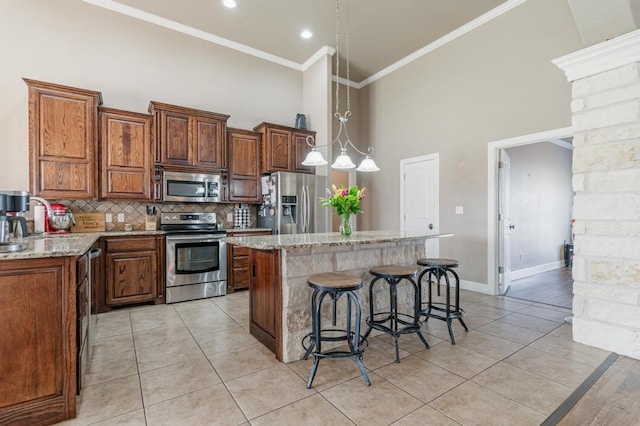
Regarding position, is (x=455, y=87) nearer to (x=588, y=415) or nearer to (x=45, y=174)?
(x=588, y=415)

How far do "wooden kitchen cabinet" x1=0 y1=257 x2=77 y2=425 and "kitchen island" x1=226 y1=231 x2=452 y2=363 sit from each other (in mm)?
1080

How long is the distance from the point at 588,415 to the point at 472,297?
2547mm

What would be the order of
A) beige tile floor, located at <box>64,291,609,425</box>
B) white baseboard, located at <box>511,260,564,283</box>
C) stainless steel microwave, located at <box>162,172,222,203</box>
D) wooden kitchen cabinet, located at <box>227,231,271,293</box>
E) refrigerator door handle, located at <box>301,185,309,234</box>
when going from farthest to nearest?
white baseboard, located at <box>511,260,564,283</box> → refrigerator door handle, located at <box>301,185,309,234</box> → wooden kitchen cabinet, located at <box>227,231,271,293</box> → stainless steel microwave, located at <box>162,172,222,203</box> → beige tile floor, located at <box>64,291,609,425</box>

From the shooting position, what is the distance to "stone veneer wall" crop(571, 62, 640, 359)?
2535 millimetres

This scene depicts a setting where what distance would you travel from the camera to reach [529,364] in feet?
7.78

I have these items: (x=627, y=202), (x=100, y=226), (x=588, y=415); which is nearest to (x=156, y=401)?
(x=588, y=415)

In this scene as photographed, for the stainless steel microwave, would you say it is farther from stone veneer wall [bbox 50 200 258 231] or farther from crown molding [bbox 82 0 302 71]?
crown molding [bbox 82 0 302 71]

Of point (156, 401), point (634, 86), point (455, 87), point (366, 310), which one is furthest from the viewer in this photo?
point (455, 87)

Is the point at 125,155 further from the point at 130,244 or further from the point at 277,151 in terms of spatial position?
the point at 277,151

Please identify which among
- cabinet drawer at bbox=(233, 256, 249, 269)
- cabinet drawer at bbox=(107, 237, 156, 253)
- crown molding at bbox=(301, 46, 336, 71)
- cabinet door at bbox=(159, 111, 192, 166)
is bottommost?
cabinet drawer at bbox=(233, 256, 249, 269)

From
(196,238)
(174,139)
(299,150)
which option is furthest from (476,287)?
(174,139)

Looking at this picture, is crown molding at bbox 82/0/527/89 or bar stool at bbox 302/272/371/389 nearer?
bar stool at bbox 302/272/371/389

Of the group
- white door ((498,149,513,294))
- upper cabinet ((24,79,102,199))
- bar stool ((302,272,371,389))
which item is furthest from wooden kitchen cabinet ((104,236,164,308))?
white door ((498,149,513,294))

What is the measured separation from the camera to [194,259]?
4.22 metres
